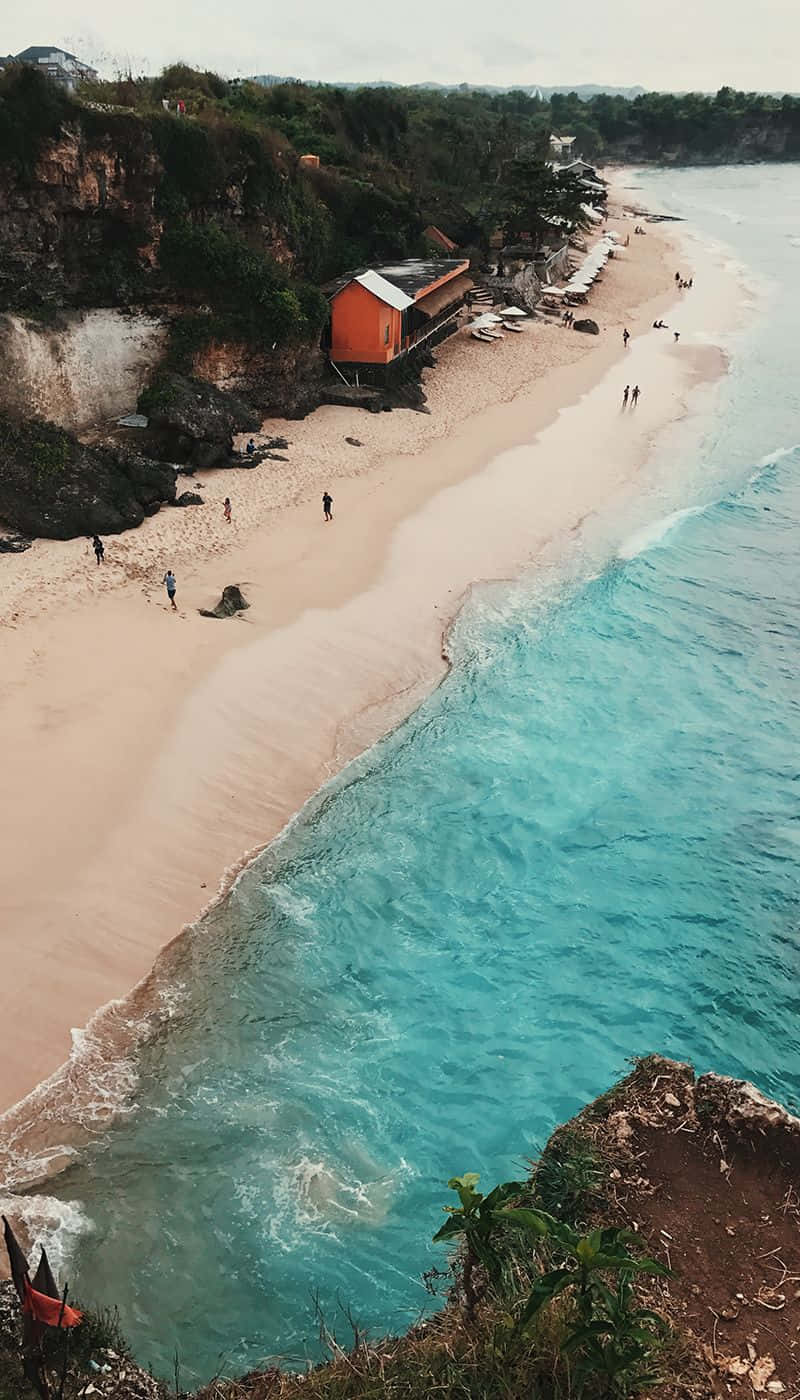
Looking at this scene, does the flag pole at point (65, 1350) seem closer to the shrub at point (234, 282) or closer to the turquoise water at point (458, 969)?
the turquoise water at point (458, 969)

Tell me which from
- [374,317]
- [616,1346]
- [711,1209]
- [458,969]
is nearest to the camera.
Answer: [616,1346]

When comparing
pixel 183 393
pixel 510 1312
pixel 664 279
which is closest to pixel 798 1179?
pixel 510 1312

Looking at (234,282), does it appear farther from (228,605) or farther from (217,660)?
(217,660)

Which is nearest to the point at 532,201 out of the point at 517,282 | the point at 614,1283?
the point at 517,282

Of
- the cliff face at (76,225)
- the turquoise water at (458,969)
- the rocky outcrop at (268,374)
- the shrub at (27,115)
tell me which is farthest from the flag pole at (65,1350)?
the rocky outcrop at (268,374)

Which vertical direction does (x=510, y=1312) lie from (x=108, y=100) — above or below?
below

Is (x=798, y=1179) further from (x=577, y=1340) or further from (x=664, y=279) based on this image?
(x=664, y=279)
